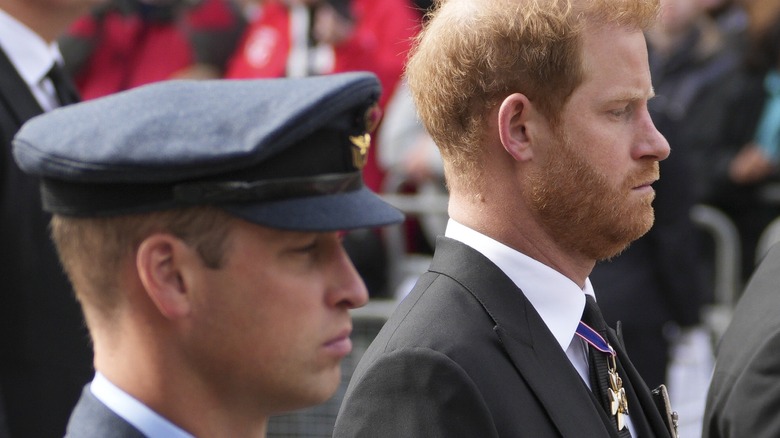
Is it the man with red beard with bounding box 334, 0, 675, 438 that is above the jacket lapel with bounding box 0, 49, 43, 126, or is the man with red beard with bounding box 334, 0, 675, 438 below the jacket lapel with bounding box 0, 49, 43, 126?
above

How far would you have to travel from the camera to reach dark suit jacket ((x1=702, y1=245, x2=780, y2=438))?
264 centimetres

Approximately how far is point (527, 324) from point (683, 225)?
3587 millimetres

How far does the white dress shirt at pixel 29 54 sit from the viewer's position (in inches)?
138

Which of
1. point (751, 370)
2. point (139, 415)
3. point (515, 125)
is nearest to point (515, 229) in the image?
point (515, 125)

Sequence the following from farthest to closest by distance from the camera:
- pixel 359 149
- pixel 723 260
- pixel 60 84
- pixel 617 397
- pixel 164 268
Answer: pixel 723 260, pixel 60 84, pixel 617 397, pixel 359 149, pixel 164 268

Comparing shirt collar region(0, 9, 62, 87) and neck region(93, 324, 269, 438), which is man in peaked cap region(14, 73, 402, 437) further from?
shirt collar region(0, 9, 62, 87)

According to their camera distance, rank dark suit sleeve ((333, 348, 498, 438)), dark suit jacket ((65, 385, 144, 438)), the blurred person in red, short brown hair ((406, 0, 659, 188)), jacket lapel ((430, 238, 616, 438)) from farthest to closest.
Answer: the blurred person in red → short brown hair ((406, 0, 659, 188)) → jacket lapel ((430, 238, 616, 438)) → dark suit sleeve ((333, 348, 498, 438)) → dark suit jacket ((65, 385, 144, 438))

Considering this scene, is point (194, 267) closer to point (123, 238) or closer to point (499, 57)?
point (123, 238)

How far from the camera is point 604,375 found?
260cm

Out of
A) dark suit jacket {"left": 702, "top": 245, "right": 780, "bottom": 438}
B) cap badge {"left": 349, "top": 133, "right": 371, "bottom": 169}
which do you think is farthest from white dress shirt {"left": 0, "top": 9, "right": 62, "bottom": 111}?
dark suit jacket {"left": 702, "top": 245, "right": 780, "bottom": 438}

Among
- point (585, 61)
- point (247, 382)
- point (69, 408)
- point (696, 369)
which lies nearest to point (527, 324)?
point (585, 61)

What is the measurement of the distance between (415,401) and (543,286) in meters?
0.43

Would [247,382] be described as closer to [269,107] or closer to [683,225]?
[269,107]

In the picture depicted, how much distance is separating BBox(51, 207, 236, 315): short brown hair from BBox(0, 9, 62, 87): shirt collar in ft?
5.66
